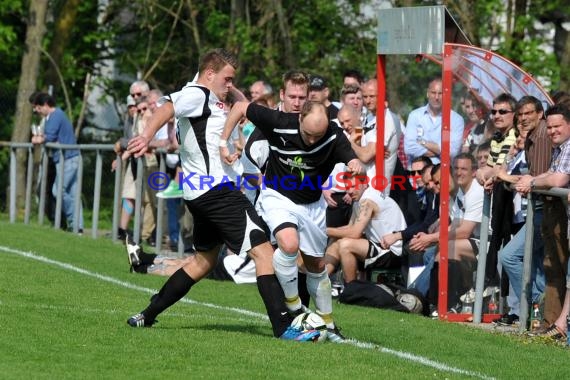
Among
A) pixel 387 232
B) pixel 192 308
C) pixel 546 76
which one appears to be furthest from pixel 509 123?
pixel 546 76

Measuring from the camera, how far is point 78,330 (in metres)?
9.19

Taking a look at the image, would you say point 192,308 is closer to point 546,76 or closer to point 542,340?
point 542,340

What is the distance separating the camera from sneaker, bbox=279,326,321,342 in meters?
9.08

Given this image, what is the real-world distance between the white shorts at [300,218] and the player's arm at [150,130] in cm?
89

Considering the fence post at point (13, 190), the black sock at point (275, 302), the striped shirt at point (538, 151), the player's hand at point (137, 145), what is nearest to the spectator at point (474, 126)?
the striped shirt at point (538, 151)

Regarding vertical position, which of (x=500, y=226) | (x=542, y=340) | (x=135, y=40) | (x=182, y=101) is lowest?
(x=542, y=340)

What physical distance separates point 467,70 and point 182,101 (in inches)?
149

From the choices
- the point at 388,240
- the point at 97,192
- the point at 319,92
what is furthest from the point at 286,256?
the point at 97,192

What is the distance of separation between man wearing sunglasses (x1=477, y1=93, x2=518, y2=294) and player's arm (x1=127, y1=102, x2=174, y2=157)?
344cm

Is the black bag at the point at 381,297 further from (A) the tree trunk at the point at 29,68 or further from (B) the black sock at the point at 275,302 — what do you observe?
(A) the tree trunk at the point at 29,68

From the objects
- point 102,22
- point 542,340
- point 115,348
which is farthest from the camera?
point 102,22

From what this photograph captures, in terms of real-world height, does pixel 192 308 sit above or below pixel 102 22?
below

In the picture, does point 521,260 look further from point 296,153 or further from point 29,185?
point 29,185

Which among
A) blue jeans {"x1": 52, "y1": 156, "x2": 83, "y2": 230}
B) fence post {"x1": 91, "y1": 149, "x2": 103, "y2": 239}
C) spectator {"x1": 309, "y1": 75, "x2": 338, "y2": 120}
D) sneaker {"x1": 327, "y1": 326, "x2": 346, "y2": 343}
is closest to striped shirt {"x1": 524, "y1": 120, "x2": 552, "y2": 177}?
spectator {"x1": 309, "y1": 75, "x2": 338, "y2": 120}
